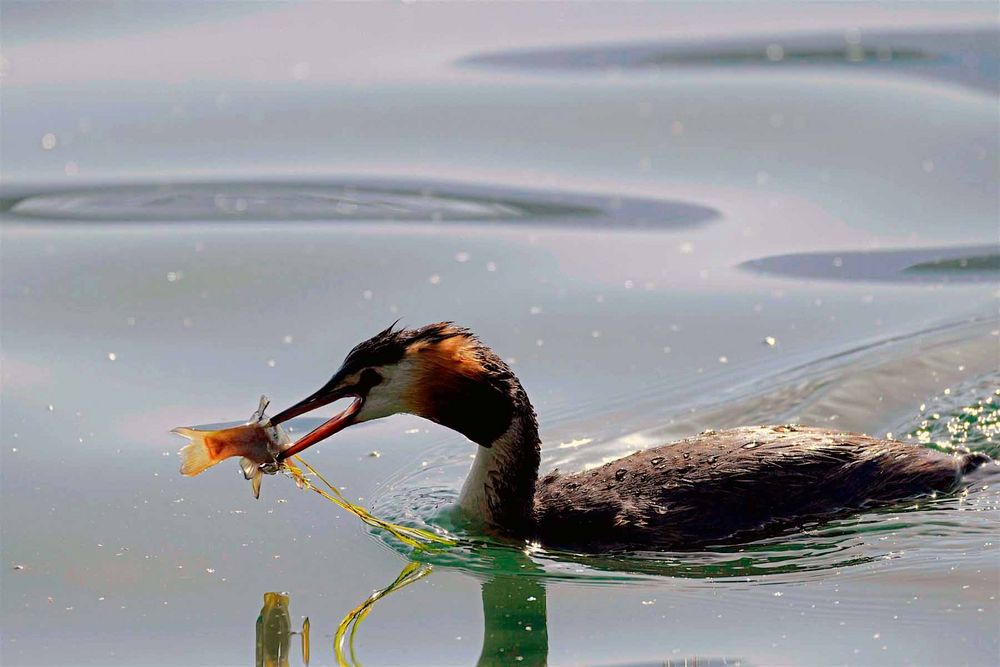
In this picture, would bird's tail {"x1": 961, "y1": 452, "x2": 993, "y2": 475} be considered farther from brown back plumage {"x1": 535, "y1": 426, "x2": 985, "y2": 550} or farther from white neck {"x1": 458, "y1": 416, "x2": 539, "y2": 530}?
white neck {"x1": 458, "y1": 416, "x2": 539, "y2": 530}

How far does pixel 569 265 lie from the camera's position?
1126 cm

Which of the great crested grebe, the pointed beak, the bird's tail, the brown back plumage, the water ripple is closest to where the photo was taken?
the pointed beak

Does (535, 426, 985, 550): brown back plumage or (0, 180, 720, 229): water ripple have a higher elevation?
(0, 180, 720, 229): water ripple

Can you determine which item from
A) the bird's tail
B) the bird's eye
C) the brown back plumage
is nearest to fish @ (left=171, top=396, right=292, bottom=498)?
the bird's eye

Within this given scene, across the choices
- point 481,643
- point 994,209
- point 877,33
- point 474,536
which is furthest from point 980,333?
point 877,33

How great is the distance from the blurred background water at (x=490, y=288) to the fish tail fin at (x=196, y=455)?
491 millimetres

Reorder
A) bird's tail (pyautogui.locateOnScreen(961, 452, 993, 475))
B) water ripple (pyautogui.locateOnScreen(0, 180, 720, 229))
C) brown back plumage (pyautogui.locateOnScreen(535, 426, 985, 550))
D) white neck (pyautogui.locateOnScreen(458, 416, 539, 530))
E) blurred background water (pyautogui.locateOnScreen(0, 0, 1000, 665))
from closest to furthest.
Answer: blurred background water (pyautogui.locateOnScreen(0, 0, 1000, 665)), brown back plumage (pyautogui.locateOnScreen(535, 426, 985, 550)), white neck (pyautogui.locateOnScreen(458, 416, 539, 530)), bird's tail (pyautogui.locateOnScreen(961, 452, 993, 475)), water ripple (pyautogui.locateOnScreen(0, 180, 720, 229))

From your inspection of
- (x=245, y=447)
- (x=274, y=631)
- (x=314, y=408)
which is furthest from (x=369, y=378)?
(x=274, y=631)

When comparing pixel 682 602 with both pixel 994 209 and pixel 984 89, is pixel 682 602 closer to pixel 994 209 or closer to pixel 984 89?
pixel 994 209

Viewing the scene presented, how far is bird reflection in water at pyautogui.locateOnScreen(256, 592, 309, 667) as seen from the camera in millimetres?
6914

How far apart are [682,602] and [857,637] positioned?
2.37 ft

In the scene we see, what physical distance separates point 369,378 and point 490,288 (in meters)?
3.38

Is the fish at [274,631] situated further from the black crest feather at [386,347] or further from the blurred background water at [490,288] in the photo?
the black crest feather at [386,347]

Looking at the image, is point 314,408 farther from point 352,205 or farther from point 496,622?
point 352,205
